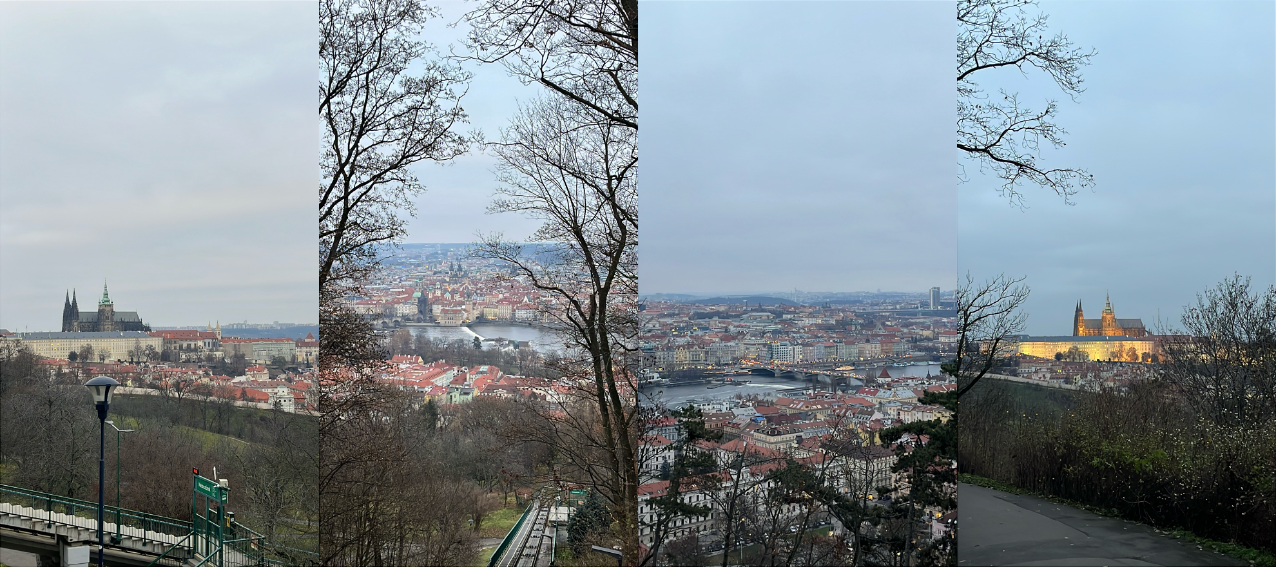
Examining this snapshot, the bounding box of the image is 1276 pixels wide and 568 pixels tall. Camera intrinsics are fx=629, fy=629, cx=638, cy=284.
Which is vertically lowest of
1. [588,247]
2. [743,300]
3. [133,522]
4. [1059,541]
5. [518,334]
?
[133,522]

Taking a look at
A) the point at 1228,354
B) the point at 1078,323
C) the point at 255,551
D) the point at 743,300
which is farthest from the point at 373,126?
the point at 1228,354

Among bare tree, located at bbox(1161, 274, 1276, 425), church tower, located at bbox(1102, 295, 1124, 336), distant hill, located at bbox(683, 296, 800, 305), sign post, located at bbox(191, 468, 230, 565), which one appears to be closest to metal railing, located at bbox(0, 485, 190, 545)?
sign post, located at bbox(191, 468, 230, 565)

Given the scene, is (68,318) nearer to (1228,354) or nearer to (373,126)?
(373,126)

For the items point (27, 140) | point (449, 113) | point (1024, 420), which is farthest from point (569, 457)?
point (27, 140)

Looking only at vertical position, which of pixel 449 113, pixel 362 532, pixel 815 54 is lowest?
pixel 362 532

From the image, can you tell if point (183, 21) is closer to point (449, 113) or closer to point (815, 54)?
point (449, 113)

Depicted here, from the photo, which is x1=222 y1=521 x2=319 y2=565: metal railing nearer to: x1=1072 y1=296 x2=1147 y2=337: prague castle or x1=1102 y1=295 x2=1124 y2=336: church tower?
x1=1072 y1=296 x2=1147 y2=337: prague castle
